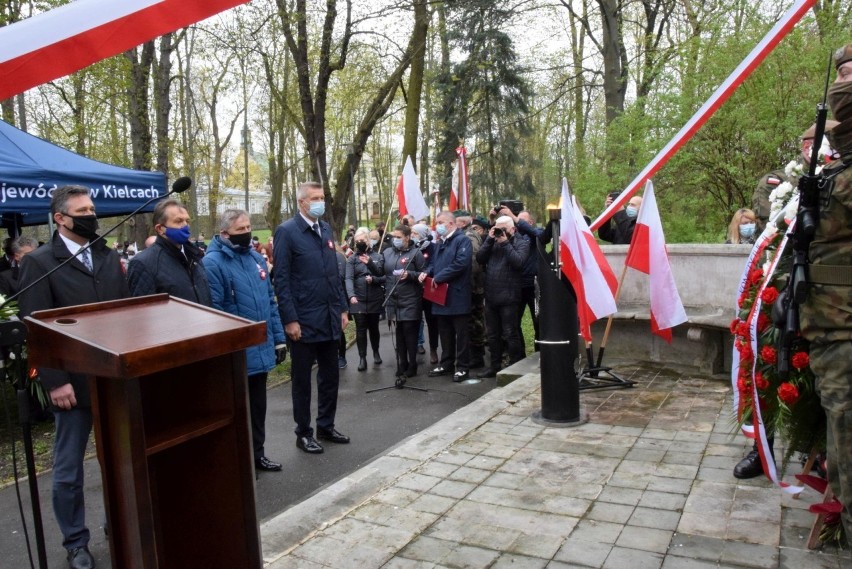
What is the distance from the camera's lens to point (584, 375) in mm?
7250

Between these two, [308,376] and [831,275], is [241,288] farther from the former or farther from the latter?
[831,275]

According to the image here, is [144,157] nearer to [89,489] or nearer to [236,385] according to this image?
[89,489]

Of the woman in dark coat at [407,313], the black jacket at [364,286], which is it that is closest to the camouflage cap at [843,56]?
the woman in dark coat at [407,313]

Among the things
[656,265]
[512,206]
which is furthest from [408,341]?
[656,265]

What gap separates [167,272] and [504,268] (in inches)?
179

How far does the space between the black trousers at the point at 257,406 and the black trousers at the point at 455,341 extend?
140 inches

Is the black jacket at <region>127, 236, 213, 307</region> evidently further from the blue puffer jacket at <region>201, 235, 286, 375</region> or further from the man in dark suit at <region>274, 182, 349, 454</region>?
the man in dark suit at <region>274, 182, 349, 454</region>

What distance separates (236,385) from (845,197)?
245cm

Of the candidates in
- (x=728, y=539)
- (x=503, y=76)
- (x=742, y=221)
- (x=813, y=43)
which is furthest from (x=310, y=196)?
(x=503, y=76)

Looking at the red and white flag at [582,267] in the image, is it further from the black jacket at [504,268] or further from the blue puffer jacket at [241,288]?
the blue puffer jacket at [241,288]

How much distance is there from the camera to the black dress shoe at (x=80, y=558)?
3768 millimetres

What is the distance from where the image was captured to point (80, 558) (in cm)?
379

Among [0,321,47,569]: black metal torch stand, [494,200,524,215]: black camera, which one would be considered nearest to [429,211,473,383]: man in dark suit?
[494,200,524,215]: black camera

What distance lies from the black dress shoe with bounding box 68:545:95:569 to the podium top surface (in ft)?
6.06
